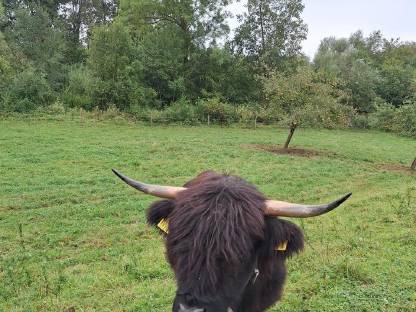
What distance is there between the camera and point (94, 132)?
2359cm

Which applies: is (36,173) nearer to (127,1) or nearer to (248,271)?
(248,271)

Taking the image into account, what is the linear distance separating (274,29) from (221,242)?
1486 inches

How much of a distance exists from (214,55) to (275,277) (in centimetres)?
3338

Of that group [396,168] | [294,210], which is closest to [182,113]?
[396,168]

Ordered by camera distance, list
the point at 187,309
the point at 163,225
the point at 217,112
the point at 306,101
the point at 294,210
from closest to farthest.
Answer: the point at 187,309 < the point at 294,210 < the point at 163,225 < the point at 306,101 < the point at 217,112

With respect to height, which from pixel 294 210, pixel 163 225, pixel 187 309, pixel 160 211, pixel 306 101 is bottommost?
pixel 187 309

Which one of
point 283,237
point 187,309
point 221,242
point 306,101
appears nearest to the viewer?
point 187,309

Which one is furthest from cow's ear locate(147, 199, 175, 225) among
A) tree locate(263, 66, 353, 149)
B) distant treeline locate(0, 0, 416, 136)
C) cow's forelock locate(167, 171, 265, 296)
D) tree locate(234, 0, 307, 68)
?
tree locate(234, 0, 307, 68)

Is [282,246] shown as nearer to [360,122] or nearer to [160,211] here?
[160,211]

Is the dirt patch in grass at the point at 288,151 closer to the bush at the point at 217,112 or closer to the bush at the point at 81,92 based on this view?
the bush at the point at 217,112

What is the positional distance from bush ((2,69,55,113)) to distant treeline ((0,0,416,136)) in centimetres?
7

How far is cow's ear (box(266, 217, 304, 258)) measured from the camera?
11.4 feet

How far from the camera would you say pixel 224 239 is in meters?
3.05

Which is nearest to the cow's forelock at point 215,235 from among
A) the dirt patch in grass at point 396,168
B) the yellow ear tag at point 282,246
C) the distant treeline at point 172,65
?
the yellow ear tag at point 282,246
